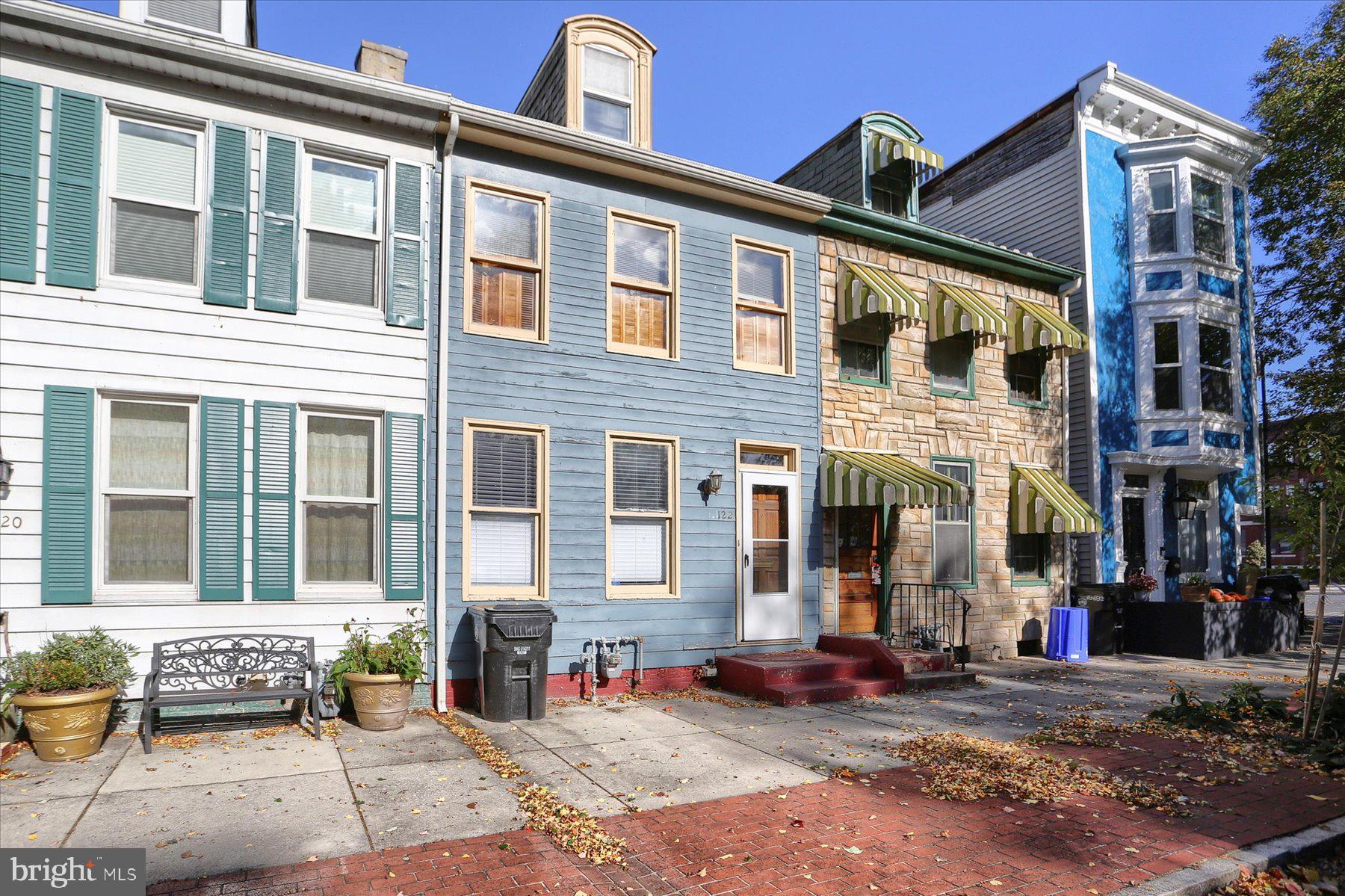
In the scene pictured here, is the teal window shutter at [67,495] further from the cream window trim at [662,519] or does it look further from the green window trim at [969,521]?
the green window trim at [969,521]

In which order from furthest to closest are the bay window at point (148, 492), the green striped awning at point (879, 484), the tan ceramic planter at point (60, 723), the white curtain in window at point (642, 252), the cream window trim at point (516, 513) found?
1. the green striped awning at point (879, 484)
2. the white curtain in window at point (642, 252)
3. the cream window trim at point (516, 513)
4. the bay window at point (148, 492)
5. the tan ceramic planter at point (60, 723)

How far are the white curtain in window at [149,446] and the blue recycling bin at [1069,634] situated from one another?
12219mm

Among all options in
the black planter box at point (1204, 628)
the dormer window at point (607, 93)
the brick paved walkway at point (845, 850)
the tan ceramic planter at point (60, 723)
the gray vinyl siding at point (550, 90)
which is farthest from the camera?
the black planter box at point (1204, 628)

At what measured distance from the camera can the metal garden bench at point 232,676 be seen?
283 inches

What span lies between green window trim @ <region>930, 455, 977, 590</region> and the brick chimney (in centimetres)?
899

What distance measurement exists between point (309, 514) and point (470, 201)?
3857 millimetres

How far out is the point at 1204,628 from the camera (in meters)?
13.6

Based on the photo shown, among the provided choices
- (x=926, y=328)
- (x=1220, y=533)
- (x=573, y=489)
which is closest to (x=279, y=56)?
(x=573, y=489)

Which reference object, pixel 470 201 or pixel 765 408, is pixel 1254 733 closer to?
pixel 765 408

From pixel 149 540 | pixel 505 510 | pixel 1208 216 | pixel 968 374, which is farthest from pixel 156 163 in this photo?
pixel 1208 216

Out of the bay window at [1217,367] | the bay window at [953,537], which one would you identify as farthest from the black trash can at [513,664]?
the bay window at [1217,367]

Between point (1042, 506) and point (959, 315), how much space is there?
336 centimetres

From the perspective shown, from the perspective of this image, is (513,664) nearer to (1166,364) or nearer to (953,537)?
(953,537)

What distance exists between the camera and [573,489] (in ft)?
32.1
